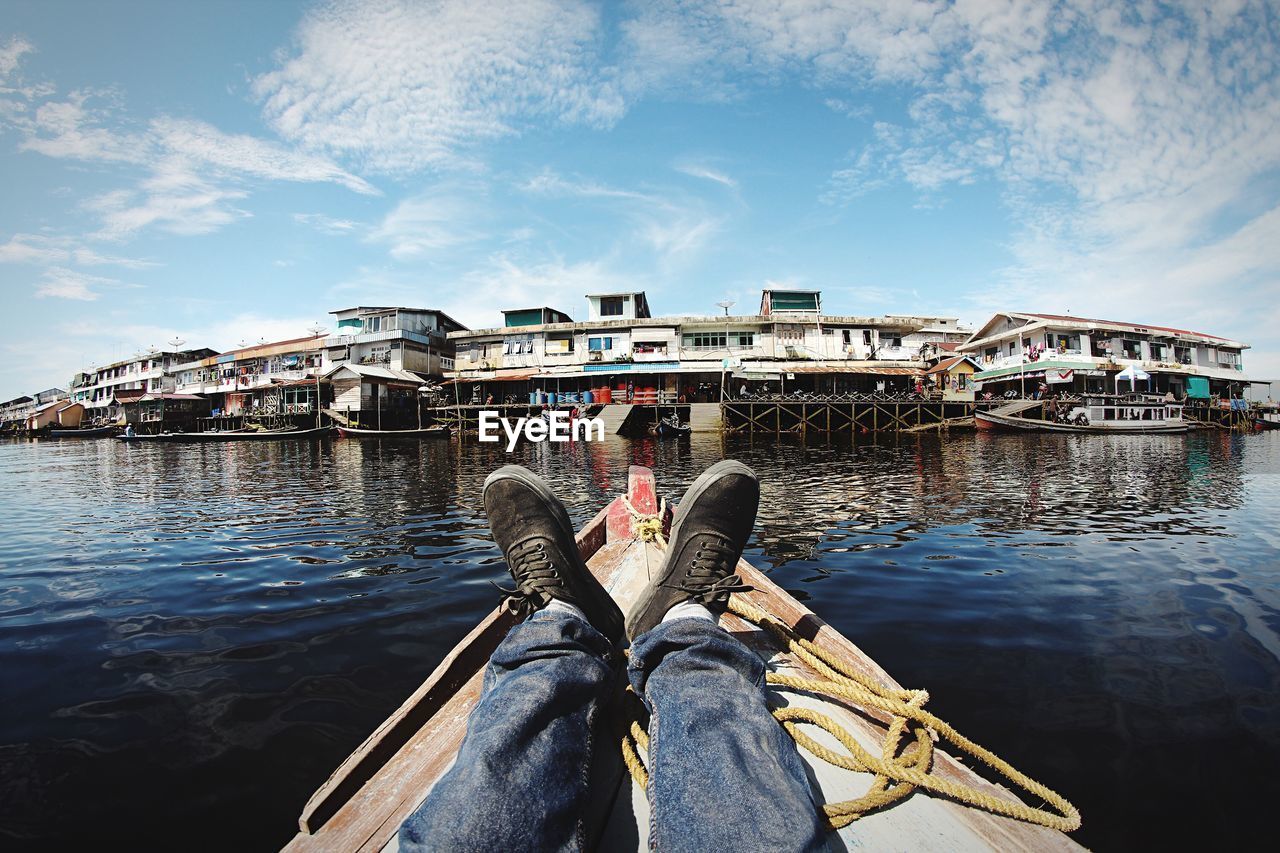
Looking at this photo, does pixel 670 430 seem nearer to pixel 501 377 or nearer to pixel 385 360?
pixel 501 377

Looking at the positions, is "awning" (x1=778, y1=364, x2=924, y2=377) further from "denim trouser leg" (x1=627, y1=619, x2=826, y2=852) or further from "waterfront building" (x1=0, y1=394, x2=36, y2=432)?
"waterfront building" (x1=0, y1=394, x2=36, y2=432)

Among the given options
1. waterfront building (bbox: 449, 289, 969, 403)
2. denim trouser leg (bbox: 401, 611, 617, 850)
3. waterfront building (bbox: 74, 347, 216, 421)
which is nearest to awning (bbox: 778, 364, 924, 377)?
waterfront building (bbox: 449, 289, 969, 403)

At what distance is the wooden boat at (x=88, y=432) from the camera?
42.7m

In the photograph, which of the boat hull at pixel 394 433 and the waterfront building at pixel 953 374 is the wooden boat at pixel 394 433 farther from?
the waterfront building at pixel 953 374

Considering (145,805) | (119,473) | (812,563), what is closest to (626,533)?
(812,563)

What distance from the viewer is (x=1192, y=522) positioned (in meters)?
7.29

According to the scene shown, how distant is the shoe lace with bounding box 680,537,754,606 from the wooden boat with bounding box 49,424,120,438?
56.1 meters

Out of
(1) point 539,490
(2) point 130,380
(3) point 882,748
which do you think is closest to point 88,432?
(2) point 130,380

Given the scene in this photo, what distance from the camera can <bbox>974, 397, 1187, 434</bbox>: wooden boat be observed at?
25938 millimetres

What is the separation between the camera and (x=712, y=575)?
232cm

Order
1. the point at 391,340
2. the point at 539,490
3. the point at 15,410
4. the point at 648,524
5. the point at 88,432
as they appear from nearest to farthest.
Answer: the point at 539,490, the point at 648,524, the point at 391,340, the point at 88,432, the point at 15,410

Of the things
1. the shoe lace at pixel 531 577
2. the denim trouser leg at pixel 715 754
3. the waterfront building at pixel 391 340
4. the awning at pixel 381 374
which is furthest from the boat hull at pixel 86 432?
the denim trouser leg at pixel 715 754

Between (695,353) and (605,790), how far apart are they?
32.7 m

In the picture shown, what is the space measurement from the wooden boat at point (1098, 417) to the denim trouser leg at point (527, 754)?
2989cm
